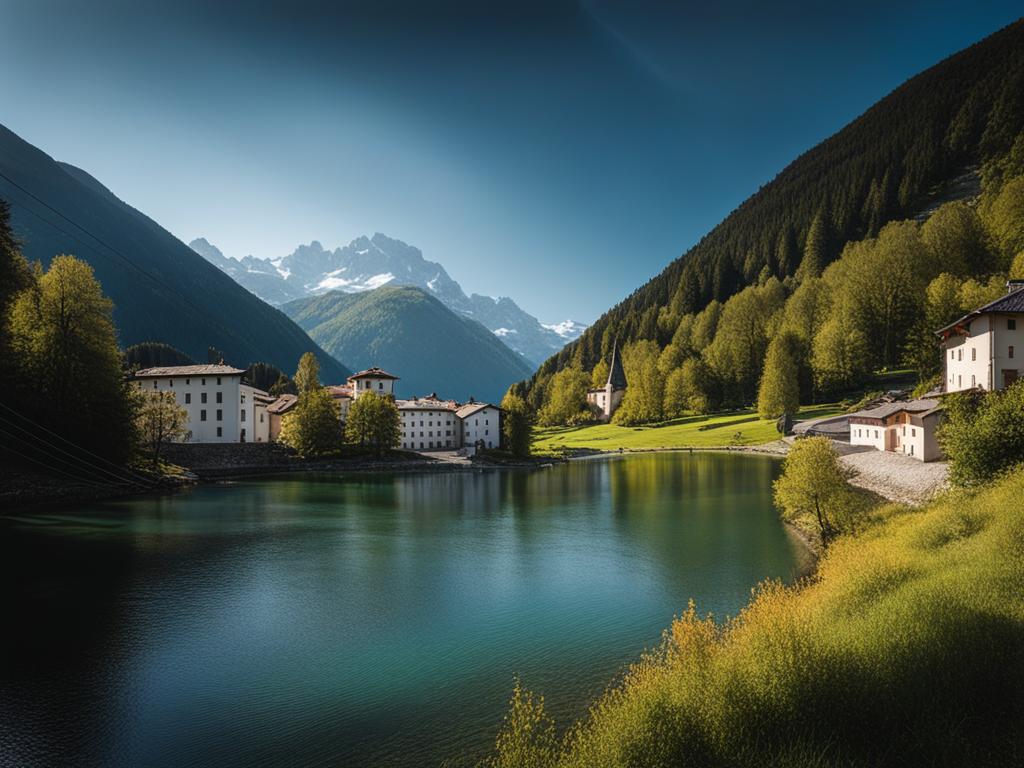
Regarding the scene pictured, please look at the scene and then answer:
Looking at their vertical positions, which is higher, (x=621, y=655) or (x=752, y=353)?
(x=752, y=353)

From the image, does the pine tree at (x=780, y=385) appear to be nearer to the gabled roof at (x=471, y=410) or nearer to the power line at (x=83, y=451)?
the gabled roof at (x=471, y=410)

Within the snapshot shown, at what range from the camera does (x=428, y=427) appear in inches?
3880

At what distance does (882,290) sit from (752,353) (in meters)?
25.3

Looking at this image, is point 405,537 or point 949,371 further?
point 949,371

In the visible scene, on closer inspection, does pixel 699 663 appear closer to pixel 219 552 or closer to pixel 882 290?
pixel 219 552

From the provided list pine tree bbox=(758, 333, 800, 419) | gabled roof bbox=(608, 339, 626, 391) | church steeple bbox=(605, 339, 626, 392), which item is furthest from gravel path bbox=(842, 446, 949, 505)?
gabled roof bbox=(608, 339, 626, 391)

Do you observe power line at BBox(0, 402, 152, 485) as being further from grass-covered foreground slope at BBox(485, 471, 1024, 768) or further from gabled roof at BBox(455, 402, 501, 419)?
gabled roof at BBox(455, 402, 501, 419)

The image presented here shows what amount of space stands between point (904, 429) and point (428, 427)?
7047cm

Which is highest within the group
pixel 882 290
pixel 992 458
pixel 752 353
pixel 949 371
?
pixel 882 290

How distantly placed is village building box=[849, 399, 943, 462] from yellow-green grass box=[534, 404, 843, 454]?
2605 centimetres

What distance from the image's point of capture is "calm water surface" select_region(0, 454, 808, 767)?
1291 cm

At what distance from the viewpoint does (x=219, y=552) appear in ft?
98.5

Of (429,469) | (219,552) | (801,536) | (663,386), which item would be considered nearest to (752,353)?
(663,386)

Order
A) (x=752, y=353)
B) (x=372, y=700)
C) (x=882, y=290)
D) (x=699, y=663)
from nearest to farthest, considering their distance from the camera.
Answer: (x=699, y=663), (x=372, y=700), (x=882, y=290), (x=752, y=353)
